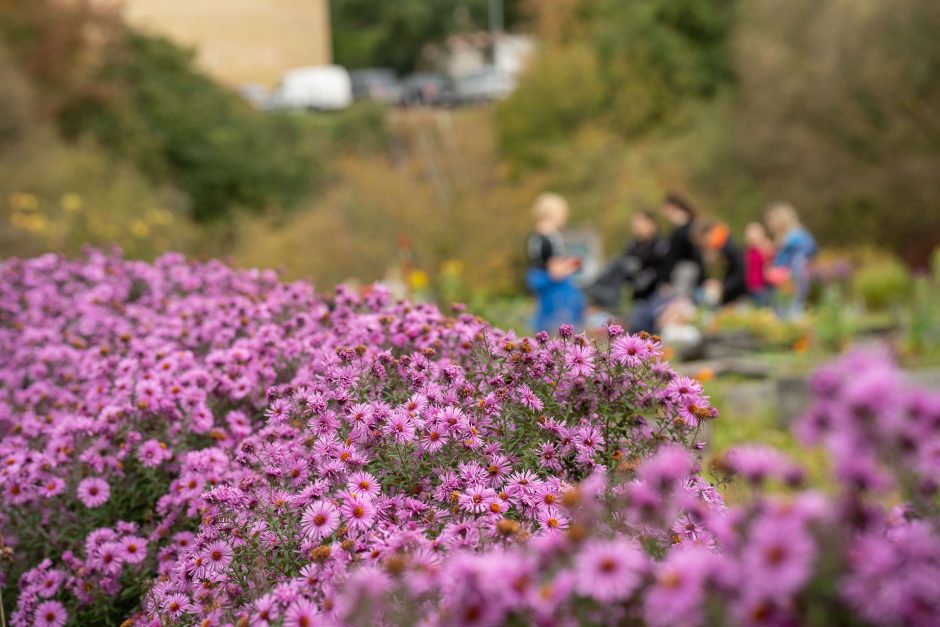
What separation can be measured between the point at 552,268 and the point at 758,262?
14.3 ft

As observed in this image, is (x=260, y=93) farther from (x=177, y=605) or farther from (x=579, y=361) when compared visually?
(x=177, y=605)

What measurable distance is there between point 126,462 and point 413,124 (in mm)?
35687

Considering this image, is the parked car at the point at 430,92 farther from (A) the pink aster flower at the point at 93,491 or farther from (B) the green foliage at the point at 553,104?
(A) the pink aster flower at the point at 93,491

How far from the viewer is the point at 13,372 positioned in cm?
443

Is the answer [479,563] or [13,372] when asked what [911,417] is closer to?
[479,563]

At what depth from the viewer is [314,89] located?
41250mm

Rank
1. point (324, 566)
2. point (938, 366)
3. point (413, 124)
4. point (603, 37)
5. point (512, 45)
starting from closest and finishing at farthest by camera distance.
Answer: point (324, 566)
point (938, 366)
point (603, 37)
point (413, 124)
point (512, 45)

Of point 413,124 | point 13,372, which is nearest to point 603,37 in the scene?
point 413,124

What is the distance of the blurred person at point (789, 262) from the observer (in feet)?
38.5

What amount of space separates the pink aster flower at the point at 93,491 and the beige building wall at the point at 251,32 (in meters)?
37.7

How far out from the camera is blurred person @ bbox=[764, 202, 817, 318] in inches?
462

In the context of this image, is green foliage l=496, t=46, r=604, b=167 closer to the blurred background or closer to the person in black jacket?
the blurred background

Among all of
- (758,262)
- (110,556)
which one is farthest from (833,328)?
(110,556)

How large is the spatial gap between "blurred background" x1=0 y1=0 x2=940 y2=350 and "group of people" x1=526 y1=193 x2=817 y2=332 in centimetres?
63
